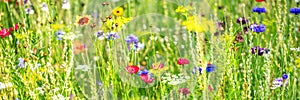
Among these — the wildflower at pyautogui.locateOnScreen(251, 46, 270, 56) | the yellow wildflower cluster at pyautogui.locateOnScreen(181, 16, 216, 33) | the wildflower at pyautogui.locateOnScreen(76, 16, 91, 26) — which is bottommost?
the wildflower at pyautogui.locateOnScreen(251, 46, 270, 56)

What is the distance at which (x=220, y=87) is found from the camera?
8.45 ft

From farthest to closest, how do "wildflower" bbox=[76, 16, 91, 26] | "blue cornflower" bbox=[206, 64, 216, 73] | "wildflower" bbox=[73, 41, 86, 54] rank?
"wildflower" bbox=[73, 41, 86, 54]
"wildflower" bbox=[76, 16, 91, 26]
"blue cornflower" bbox=[206, 64, 216, 73]

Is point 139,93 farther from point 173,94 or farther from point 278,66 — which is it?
point 278,66

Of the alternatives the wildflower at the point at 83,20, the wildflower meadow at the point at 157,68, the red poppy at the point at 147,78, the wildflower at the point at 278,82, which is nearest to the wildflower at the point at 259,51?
the wildflower meadow at the point at 157,68

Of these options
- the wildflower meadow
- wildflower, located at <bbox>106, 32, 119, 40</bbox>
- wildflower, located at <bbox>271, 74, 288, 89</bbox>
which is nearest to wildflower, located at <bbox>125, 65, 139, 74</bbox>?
the wildflower meadow

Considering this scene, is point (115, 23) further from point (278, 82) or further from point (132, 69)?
point (278, 82)

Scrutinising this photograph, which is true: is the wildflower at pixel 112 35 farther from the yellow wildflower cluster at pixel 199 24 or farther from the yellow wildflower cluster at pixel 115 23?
the yellow wildflower cluster at pixel 199 24

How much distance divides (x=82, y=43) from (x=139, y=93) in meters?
0.49

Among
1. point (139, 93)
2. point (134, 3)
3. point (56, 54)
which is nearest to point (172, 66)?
point (139, 93)

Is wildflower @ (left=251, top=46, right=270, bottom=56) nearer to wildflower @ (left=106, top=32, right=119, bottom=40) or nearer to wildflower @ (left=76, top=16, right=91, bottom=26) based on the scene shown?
wildflower @ (left=106, top=32, right=119, bottom=40)

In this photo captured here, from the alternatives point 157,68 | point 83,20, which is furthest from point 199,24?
point 83,20

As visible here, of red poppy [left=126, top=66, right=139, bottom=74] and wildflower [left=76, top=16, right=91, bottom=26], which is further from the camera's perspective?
wildflower [left=76, top=16, right=91, bottom=26]

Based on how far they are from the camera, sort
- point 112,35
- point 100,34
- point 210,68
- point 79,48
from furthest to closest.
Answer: point 79,48 → point 100,34 → point 112,35 → point 210,68

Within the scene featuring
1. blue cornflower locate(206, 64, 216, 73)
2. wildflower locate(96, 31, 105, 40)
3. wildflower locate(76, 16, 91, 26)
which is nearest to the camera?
blue cornflower locate(206, 64, 216, 73)
